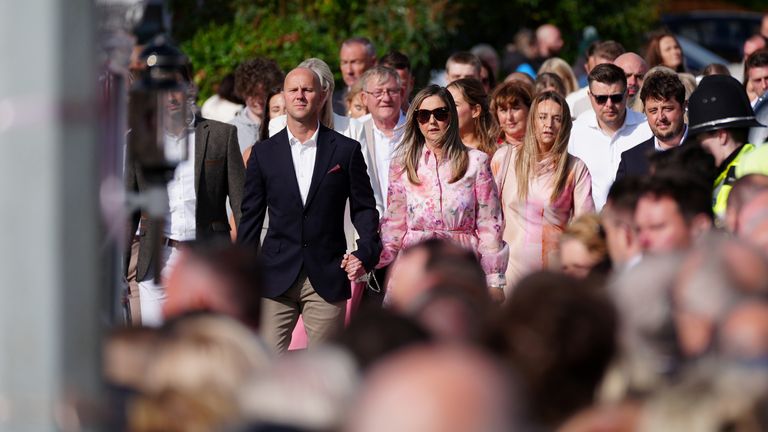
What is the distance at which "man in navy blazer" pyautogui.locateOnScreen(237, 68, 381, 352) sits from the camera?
9109 mm

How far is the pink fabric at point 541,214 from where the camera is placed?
8977 millimetres

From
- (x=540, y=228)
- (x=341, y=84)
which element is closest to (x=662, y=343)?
(x=540, y=228)

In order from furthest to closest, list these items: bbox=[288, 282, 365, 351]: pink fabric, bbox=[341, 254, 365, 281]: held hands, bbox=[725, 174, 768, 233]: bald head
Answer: bbox=[288, 282, 365, 351]: pink fabric
bbox=[341, 254, 365, 281]: held hands
bbox=[725, 174, 768, 233]: bald head

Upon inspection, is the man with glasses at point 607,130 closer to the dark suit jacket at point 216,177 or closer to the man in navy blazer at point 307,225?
the man in navy blazer at point 307,225

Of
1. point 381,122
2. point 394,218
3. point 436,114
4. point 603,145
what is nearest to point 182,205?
point 394,218

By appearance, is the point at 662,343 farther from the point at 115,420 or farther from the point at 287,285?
the point at 287,285

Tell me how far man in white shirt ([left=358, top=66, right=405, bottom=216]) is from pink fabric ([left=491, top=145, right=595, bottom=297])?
4.43 ft

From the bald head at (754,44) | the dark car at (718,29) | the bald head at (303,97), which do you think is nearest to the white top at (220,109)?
the bald head at (303,97)

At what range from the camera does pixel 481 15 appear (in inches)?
682

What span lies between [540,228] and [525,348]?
5.09 m

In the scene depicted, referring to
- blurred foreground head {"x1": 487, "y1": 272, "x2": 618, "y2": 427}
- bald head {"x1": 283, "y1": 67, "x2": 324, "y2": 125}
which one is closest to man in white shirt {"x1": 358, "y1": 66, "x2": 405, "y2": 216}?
bald head {"x1": 283, "y1": 67, "x2": 324, "y2": 125}

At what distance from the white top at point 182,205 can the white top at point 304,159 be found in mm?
662

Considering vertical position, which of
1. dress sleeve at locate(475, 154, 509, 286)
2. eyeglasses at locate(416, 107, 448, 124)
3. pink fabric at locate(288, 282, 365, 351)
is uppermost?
eyeglasses at locate(416, 107, 448, 124)

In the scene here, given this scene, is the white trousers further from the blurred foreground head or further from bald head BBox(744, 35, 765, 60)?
bald head BBox(744, 35, 765, 60)
